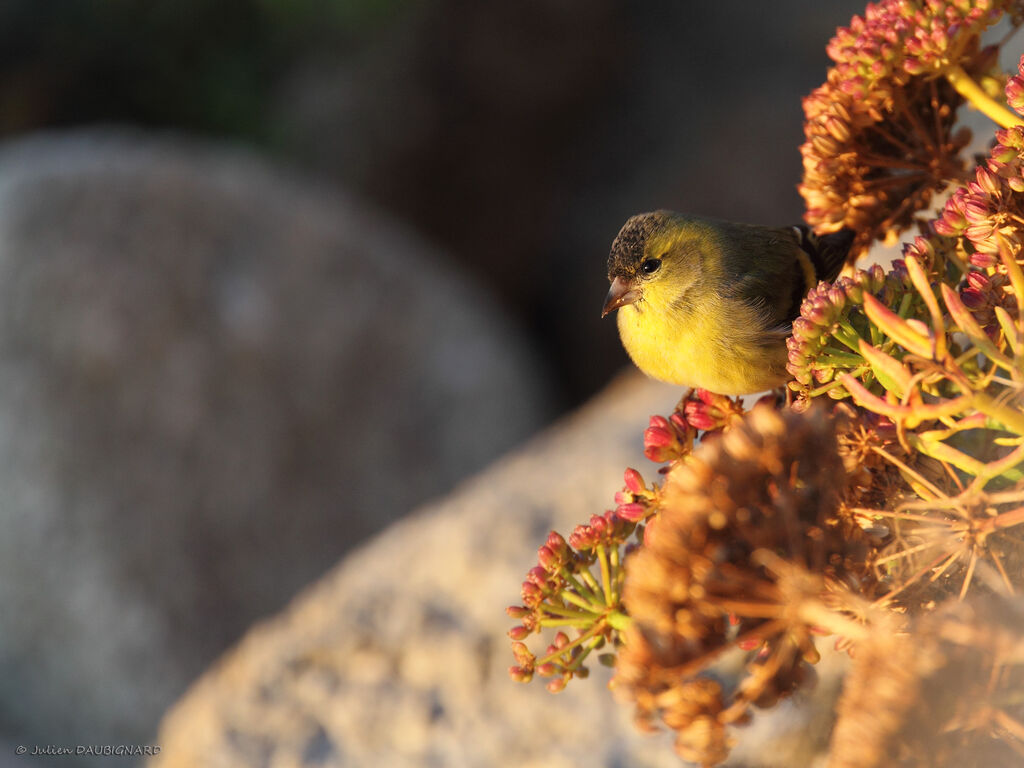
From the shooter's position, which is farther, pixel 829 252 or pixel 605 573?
pixel 829 252

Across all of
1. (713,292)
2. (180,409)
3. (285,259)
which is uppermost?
(285,259)

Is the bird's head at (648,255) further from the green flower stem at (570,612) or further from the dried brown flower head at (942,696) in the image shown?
the dried brown flower head at (942,696)

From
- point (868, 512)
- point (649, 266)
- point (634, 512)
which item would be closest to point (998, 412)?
point (868, 512)

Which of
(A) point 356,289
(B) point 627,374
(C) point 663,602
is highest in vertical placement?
(A) point 356,289

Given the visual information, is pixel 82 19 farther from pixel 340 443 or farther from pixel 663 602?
pixel 663 602

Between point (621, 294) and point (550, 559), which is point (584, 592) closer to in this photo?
point (550, 559)

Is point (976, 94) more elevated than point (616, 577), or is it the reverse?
point (976, 94)

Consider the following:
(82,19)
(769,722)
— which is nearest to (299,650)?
(769,722)

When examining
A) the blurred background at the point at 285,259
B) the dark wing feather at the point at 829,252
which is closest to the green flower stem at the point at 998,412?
the dark wing feather at the point at 829,252
